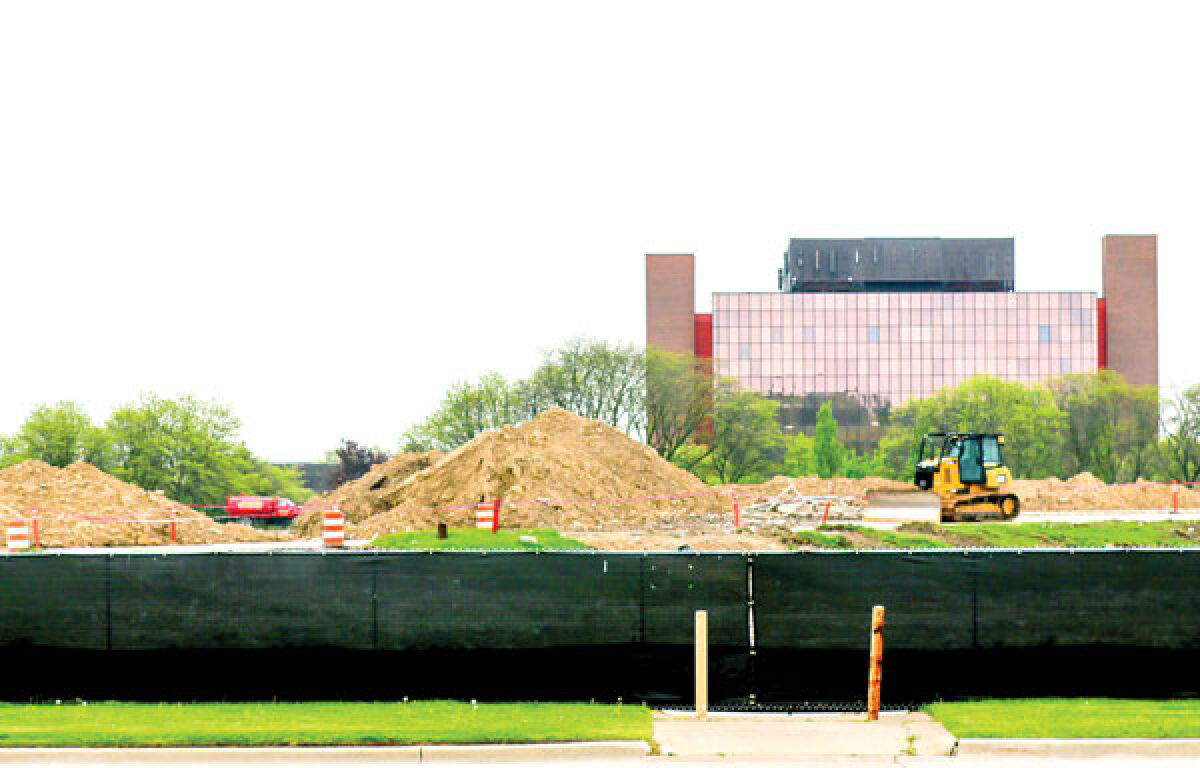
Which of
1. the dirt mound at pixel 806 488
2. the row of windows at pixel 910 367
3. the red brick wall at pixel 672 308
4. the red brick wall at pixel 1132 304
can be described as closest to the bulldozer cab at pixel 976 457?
the dirt mound at pixel 806 488

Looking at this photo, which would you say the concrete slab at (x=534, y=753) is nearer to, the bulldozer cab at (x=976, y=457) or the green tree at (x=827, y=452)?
the bulldozer cab at (x=976, y=457)

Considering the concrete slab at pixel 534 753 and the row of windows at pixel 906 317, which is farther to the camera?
the row of windows at pixel 906 317

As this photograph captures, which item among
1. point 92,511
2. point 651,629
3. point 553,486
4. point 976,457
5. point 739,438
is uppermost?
point 976,457

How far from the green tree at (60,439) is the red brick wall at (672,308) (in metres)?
67.2

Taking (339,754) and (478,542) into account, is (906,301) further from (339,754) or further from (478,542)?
(339,754)

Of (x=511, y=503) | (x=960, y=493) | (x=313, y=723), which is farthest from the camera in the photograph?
(x=511, y=503)

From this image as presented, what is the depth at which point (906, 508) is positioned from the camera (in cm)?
4225

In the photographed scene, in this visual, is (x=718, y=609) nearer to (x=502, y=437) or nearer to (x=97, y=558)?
(x=97, y=558)

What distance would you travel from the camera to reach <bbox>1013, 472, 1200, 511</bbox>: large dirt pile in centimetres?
6319

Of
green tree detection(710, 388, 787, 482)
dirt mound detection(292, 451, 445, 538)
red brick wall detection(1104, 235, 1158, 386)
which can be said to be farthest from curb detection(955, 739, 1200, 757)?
red brick wall detection(1104, 235, 1158, 386)

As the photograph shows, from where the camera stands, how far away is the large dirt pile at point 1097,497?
207 feet

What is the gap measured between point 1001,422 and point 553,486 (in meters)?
54.8

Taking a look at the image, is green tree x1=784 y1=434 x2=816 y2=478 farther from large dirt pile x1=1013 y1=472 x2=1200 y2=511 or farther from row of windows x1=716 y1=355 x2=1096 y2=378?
large dirt pile x1=1013 y1=472 x2=1200 y2=511

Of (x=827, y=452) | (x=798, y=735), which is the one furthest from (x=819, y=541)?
(x=827, y=452)
